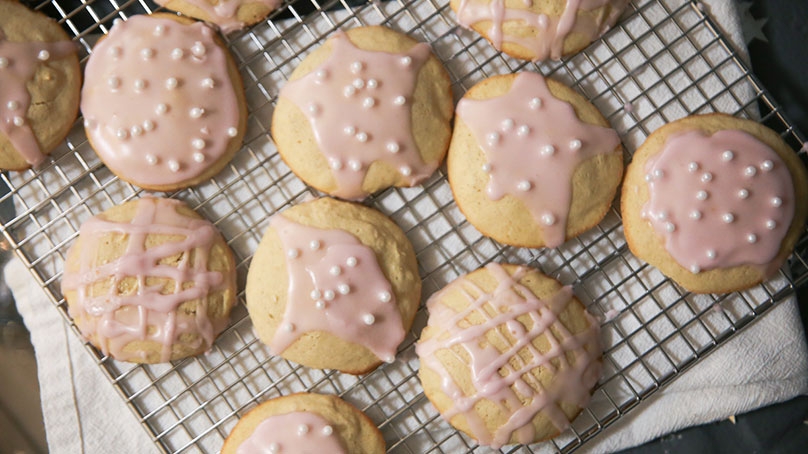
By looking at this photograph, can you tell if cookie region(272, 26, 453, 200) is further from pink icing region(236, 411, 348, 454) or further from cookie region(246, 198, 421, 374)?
pink icing region(236, 411, 348, 454)

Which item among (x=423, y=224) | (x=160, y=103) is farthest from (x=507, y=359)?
(x=160, y=103)

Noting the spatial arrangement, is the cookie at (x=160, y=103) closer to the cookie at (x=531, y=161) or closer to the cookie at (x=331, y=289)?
the cookie at (x=331, y=289)

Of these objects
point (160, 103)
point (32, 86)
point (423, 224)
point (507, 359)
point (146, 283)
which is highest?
point (32, 86)

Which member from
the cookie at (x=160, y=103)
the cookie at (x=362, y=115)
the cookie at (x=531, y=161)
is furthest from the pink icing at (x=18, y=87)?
the cookie at (x=531, y=161)

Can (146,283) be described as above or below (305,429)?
above

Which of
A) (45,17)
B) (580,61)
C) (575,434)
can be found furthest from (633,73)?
(45,17)

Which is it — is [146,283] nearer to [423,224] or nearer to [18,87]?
[18,87]

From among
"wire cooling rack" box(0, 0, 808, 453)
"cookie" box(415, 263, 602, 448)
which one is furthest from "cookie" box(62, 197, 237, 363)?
"cookie" box(415, 263, 602, 448)
